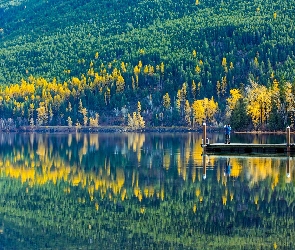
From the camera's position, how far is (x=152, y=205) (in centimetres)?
3775

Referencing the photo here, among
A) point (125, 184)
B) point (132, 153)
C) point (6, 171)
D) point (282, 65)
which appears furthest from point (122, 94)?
point (125, 184)

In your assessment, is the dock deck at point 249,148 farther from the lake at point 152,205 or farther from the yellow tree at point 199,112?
the yellow tree at point 199,112

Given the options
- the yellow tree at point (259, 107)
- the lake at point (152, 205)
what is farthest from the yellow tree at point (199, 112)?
the lake at point (152, 205)

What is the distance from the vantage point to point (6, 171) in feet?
188

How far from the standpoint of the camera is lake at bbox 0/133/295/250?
101ft

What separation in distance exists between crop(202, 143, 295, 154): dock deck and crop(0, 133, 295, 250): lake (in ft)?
10.6

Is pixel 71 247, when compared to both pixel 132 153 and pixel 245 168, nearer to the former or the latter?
pixel 245 168

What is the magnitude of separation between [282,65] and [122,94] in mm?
38664

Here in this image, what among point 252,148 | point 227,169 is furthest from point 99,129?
point 227,169

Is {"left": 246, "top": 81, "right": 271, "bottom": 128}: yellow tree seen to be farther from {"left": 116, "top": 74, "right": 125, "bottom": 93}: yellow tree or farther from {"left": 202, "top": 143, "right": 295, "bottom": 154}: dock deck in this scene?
{"left": 116, "top": 74, "right": 125, "bottom": 93}: yellow tree

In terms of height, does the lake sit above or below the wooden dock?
below

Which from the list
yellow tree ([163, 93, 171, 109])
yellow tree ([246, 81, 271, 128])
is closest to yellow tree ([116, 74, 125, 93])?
yellow tree ([163, 93, 171, 109])

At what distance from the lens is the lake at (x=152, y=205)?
3064cm

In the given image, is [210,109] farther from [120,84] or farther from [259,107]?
[259,107]
